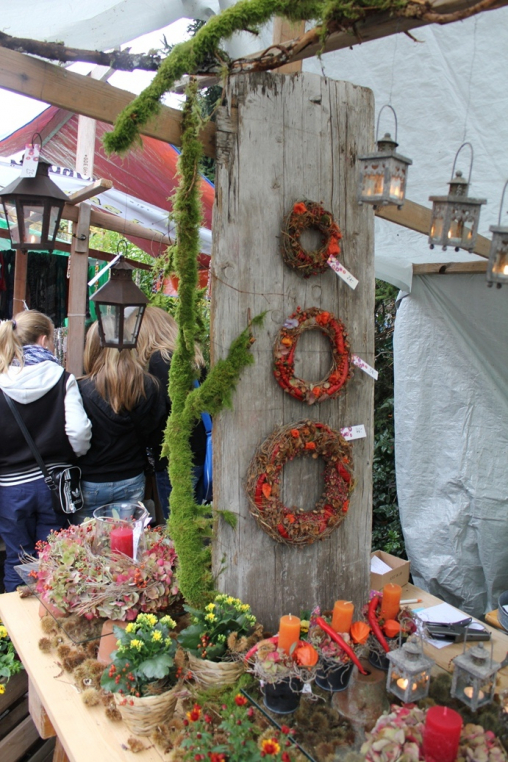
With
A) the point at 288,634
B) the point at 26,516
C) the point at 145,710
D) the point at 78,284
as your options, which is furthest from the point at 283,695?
the point at 78,284

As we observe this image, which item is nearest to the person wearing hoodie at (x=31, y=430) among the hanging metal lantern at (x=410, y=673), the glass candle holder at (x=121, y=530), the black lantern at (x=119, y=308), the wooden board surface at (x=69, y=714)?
the black lantern at (x=119, y=308)

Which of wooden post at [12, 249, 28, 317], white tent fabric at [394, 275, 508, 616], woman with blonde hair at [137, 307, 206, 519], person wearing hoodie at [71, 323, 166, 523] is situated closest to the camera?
person wearing hoodie at [71, 323, 166, 523]

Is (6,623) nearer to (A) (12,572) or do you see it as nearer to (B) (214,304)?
(A) (12,572)

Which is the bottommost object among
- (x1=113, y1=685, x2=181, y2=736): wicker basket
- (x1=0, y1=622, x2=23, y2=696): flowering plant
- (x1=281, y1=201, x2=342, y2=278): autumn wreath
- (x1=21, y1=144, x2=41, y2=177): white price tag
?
(x1=0, y1=622, x2=23, y2=696): flowering plant

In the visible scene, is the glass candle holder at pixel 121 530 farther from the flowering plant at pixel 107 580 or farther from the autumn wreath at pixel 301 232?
the autumn wreath at pixel 301 232

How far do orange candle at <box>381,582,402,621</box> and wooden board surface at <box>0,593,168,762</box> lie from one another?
0.85 m

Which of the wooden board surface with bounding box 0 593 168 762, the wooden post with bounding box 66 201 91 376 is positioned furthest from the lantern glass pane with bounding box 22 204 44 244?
the wooden board surface with bounding box 0 593 168 762

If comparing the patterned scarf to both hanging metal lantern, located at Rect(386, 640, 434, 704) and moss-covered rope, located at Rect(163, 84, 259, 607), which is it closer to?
moss-covered rope, located at Rect(163, 84, 259, 607)

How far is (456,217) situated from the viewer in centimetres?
175

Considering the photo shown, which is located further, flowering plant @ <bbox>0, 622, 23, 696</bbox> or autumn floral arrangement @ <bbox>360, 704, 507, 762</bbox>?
flowering plant @ <bbox>0, 622, 23, 696</bbox>

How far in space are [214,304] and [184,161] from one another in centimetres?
45

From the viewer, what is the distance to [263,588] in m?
2.08

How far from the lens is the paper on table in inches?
107

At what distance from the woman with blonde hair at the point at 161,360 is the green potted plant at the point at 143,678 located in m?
1.45
